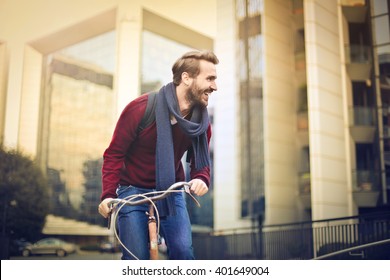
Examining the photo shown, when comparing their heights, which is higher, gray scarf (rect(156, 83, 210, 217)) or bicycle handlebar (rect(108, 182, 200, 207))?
gray scarf (rect(156, 83, 210, 217))

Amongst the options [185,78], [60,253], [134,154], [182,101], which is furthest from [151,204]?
[60,253]

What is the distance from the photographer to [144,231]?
3.03 metres

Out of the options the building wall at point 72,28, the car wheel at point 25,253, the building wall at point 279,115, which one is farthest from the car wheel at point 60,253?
the building wall at point 279,115

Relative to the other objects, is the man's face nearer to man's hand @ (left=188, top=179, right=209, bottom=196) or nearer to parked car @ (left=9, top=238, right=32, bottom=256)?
man's hand @ (left=188, top=179, right=209, bottom=196)

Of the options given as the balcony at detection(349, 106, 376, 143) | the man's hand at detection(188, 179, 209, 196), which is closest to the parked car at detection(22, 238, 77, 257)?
the man's hand at detection(188, 179, 209, 196)

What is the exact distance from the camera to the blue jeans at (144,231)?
3.00m

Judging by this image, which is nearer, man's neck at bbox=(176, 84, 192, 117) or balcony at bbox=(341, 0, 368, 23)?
man's neck at bbox=(176, 84, 192, 117)

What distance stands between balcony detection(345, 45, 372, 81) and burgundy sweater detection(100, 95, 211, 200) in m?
1.74

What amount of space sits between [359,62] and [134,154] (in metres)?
2.15

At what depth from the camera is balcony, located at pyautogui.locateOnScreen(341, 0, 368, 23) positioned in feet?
14.8

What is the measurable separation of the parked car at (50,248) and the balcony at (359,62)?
99.3 inches

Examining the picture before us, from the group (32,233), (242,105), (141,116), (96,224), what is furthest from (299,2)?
(32,233)

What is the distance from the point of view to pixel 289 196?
446 centimetres
